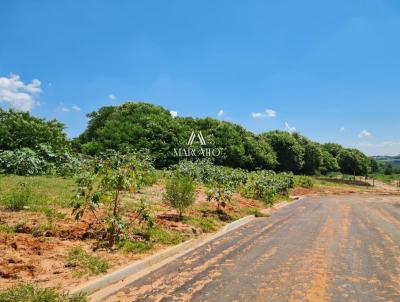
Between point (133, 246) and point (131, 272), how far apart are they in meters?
1.44

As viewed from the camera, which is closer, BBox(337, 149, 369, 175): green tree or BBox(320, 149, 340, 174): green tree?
BBox(320, 149, 340, 174): green tree

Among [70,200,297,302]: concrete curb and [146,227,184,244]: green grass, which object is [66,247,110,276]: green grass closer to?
[70,200,297,302]: concrete curb

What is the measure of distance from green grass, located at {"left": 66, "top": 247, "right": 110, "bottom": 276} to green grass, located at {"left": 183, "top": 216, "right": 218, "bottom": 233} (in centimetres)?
522

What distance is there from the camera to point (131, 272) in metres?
7.19

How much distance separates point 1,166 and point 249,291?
17.3 meters

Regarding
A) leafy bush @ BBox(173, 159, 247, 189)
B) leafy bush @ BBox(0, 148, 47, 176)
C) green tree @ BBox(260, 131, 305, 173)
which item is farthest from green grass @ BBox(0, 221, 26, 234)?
green tree @ BBox(260, 131, 305, 173)

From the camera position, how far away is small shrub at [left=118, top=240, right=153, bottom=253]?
27.7 feet

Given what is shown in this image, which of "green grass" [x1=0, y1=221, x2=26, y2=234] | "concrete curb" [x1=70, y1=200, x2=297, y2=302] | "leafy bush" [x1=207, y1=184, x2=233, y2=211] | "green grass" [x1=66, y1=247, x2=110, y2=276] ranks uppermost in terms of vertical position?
"leafy bush" [x1=207, y1=184, x2=233, y2=211]

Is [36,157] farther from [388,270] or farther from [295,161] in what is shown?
[295,161]

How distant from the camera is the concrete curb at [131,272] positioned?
600 cm

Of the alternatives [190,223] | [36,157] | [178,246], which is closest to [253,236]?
[190,223]

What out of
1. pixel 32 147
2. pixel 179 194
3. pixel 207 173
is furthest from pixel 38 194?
pixel 207 173

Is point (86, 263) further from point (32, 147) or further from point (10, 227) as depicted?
point (32, 147)

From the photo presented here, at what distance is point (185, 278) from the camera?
6.84 metres
